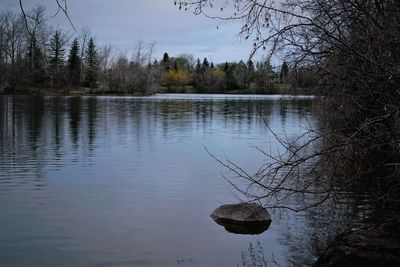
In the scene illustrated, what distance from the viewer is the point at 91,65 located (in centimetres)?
11956

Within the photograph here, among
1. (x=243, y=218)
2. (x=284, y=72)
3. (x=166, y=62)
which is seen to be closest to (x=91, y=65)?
(x=166, y=62)

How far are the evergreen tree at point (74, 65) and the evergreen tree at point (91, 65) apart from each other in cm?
237

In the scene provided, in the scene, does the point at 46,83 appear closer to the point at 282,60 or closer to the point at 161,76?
the point at 161,76

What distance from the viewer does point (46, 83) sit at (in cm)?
10875

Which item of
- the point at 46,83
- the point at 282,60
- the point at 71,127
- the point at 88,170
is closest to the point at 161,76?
the point at 46,83

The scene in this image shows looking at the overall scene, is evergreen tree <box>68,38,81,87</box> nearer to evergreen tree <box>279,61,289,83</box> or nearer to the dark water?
the dark water

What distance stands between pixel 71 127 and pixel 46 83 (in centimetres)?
7757

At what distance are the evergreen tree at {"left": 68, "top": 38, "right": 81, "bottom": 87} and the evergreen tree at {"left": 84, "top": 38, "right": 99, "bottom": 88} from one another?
2366mm

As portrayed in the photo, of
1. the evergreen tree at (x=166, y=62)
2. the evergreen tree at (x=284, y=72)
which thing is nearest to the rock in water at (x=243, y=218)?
the evergreen tree at (x=284, y=72)

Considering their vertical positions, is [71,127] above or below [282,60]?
below

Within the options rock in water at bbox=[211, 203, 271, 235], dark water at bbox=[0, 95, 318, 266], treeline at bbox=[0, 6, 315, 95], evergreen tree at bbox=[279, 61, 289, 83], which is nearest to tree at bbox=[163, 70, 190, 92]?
treeline at bbox=[0, 6, 315, 95]

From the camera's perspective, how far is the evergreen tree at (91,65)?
4619 inches

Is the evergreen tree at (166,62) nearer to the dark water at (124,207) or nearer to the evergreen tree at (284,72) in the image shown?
the dark water at (124,207)

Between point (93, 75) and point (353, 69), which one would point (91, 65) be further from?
point (353, 69)
